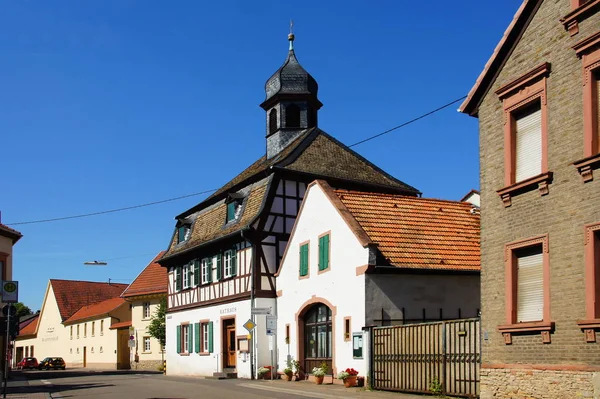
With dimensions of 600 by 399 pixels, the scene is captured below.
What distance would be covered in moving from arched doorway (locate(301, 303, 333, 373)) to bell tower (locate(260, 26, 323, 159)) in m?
11.7

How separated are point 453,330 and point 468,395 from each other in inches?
61.9

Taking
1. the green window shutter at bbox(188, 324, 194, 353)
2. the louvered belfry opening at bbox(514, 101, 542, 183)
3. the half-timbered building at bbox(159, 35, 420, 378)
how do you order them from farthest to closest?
1. the green window shutter at bbox(188, 324, 194, 353)
2. the half-timbered building at bbox(159, 35, 420, 378)
3. the louvered belfry opening at bbox(514, 101, 542, 183)

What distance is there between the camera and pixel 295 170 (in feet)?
111

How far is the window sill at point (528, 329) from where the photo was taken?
14.5m

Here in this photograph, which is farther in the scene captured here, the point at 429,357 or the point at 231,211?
the point at 231,211

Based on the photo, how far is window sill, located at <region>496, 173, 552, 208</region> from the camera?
14.9m

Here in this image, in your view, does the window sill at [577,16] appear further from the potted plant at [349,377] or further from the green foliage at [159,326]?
the green foliage at [159,326]

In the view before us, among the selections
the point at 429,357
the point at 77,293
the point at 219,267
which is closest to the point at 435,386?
the point at 429,357

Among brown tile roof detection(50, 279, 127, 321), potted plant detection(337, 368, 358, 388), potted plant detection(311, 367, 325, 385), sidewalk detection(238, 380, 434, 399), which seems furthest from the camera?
brown tile roof detection(50, 279, 127, 321)

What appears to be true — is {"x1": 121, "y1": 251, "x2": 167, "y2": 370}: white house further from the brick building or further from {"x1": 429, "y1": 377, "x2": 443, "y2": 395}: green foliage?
the brick building

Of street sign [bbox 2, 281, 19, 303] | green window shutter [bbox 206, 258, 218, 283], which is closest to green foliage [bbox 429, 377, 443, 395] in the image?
street sign [bbox 2, 281, 19, 303]

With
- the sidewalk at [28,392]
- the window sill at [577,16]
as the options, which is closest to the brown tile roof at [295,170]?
the sidewalk at [28,392]

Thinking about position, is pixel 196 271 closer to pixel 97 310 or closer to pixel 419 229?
pixel 419 229

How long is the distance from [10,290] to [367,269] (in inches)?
386
